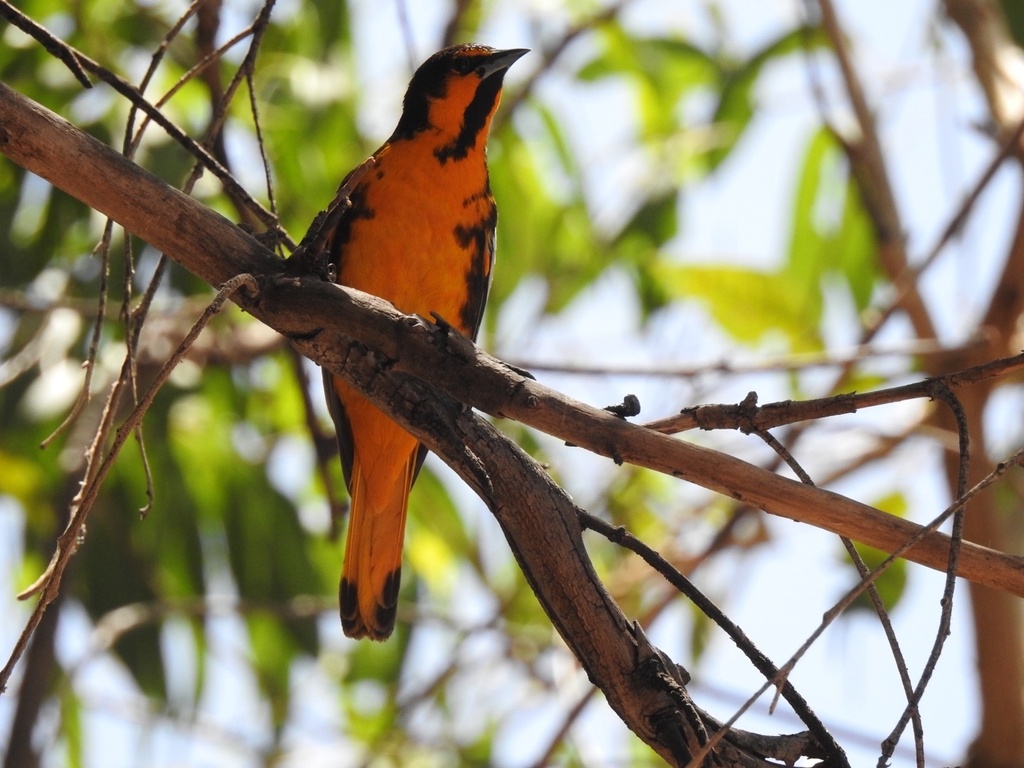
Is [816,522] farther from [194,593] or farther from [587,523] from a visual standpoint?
[194,593]

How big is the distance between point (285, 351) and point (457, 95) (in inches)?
37.4

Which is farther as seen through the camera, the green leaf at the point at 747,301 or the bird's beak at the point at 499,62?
the green leaf at the point at 747,301

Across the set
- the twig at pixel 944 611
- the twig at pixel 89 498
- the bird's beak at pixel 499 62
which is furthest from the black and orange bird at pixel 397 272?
the twig at pixel 944 611

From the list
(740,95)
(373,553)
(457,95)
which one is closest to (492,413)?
(373,553)

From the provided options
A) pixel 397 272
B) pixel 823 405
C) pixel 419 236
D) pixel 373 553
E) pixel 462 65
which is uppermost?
pixel 462 65

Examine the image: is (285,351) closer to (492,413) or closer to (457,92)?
(457,92)

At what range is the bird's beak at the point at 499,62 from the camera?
3.77 meters

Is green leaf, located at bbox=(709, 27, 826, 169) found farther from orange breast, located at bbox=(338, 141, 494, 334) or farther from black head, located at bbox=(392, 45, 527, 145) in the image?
orange breast, located at bbox=(338, 141, 494, 334)

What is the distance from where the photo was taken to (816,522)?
1.43 metres

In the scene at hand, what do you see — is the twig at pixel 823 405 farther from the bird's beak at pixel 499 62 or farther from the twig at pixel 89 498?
the bird's beak at pixel 499 62

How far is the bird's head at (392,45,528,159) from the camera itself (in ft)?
11.8

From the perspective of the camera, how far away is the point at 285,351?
389cm

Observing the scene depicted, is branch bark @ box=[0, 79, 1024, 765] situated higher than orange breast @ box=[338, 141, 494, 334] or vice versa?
orange breast @ box=[338, 141, 494, 334]

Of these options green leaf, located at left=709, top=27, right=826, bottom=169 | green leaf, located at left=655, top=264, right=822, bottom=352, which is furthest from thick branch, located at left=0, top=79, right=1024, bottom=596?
green leaf, located at left=709, top=27, right=826, bottom=169
